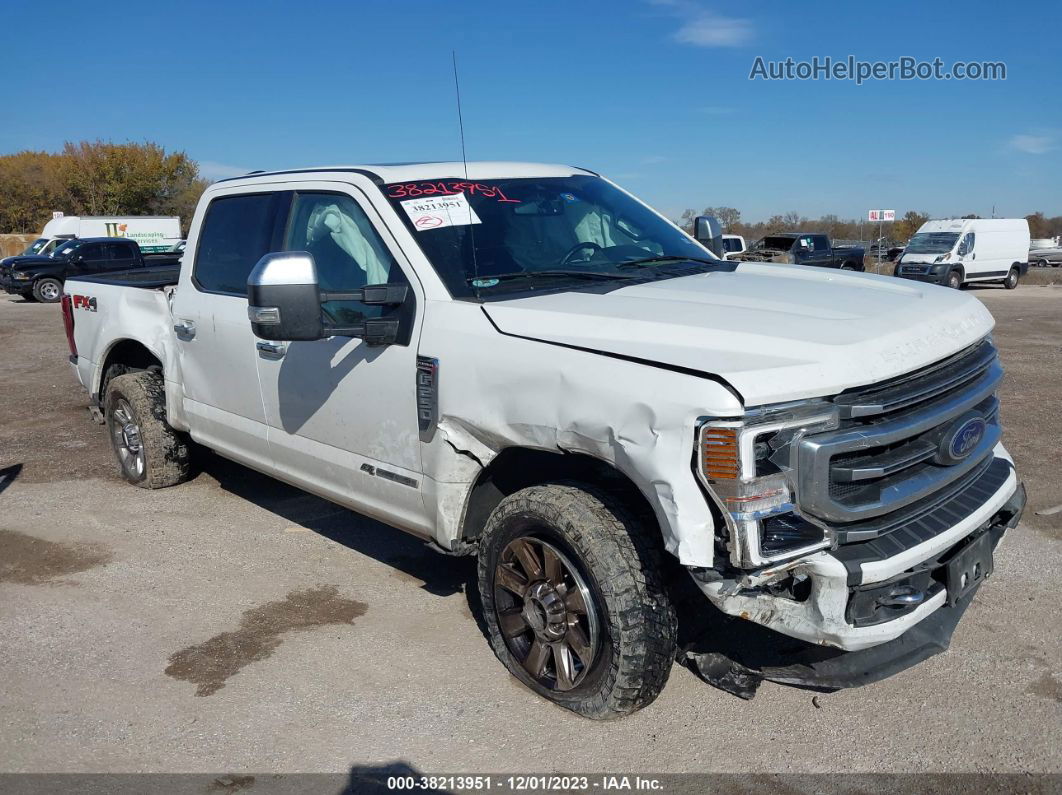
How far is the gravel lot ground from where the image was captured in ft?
10.6

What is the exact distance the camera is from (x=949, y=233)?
2808 centimetres

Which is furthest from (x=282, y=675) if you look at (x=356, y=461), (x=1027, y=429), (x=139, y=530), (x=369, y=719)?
(x=1027, y=429)

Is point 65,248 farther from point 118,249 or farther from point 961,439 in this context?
point 961,439

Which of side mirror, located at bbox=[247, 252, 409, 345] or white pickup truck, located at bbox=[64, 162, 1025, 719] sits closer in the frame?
white pickup truck, located at bbox=[64, 162, 1025, 719]

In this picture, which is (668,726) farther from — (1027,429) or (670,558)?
(1027,429)

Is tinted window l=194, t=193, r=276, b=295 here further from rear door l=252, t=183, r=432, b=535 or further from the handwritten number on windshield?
the handwritten number on windshield

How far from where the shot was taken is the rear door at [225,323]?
4.79 meters

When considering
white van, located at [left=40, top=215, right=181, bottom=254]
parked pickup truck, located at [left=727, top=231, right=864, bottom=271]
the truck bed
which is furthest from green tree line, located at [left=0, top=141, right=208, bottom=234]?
the truck bed

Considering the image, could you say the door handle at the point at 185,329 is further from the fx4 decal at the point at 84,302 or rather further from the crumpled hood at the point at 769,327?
the crumpled hood at the point at 769,327

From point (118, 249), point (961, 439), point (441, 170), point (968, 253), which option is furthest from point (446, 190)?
point (968, 253)

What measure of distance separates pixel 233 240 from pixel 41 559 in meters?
2.09

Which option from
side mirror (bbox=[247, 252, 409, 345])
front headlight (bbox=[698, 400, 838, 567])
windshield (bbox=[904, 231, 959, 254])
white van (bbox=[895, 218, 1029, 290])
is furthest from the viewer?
windshield (bbox=[904, 231, 959, 254])

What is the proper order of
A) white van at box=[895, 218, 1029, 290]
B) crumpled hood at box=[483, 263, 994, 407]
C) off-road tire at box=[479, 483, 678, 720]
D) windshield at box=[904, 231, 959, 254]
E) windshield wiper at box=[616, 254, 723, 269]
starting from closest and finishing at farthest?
crumpled hood at box=[483, 263, 994, 407], off-road tire at box=[479, 483, 678, 720], windshield wiper at box=[616, 254, 723, 269], white van at box=[895, 218, 1029, 290], windshield at box=[904, 231, 959, 254]

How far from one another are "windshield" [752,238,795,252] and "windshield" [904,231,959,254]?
3.78 m
